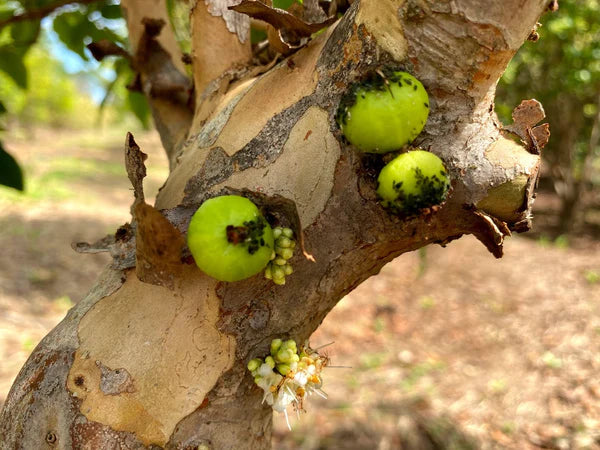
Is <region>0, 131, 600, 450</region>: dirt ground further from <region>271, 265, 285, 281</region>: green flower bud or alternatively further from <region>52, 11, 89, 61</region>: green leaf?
<region>271, 265, 285, 281</region>: green flower bud

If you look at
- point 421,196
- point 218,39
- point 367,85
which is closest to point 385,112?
point 367,85

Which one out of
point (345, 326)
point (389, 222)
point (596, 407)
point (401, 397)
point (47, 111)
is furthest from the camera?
point (47, 111)

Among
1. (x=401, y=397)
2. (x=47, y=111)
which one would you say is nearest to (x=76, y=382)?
(x=401, y=397)

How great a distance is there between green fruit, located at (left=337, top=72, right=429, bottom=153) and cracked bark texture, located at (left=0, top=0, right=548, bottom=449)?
5 centimetres

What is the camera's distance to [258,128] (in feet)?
4.02

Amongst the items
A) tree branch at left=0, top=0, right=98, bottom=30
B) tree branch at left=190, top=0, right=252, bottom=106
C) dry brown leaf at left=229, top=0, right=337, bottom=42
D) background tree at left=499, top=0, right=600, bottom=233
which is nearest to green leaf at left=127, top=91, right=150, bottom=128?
tree branch at left=0, top=0, right=98, bottom=30

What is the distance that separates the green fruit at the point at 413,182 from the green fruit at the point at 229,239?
10.9 inches

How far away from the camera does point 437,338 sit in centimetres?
547

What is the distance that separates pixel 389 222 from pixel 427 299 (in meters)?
5.35

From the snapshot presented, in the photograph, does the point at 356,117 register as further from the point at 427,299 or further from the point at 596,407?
the point at 427,299

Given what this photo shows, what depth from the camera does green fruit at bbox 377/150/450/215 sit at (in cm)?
104

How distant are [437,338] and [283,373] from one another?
4.64 metres

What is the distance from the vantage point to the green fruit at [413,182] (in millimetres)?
1036

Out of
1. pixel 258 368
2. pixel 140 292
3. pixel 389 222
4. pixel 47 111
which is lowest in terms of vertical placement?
pixel 47 111
